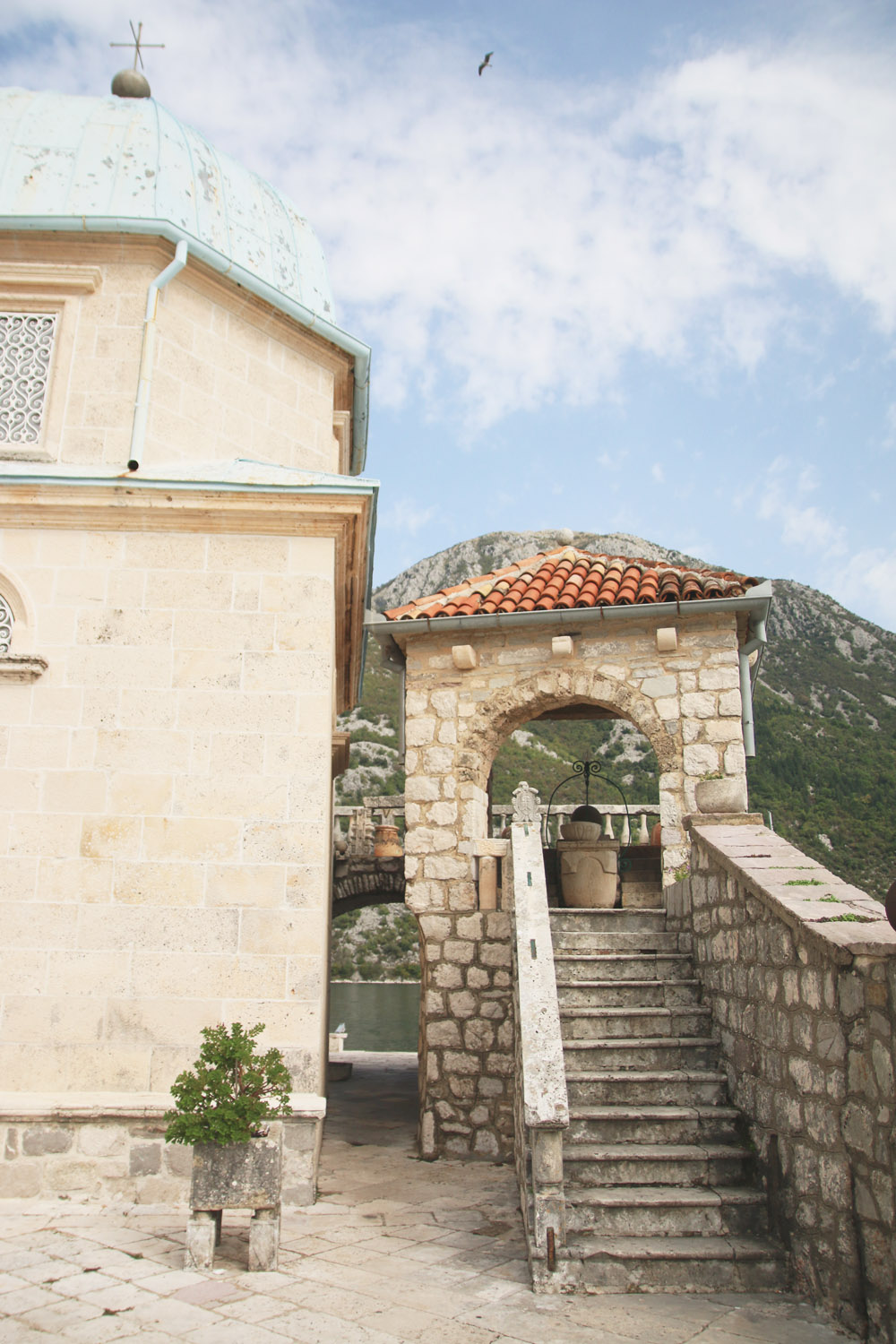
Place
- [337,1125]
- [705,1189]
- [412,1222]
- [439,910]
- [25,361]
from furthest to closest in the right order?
1. [337,1125]
2. [439,910]
3. [25,361]
4. [412,1222]
5. [705,1189]

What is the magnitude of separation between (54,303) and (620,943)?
21.4 ft

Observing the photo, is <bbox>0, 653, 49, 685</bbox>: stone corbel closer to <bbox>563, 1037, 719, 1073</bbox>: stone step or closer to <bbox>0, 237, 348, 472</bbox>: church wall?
<bbox>0, 237, 348, 472</bbox>: church wall

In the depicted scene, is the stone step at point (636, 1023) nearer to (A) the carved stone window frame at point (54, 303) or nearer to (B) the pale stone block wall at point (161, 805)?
(B) the pale stone block wall at point (161, 805)

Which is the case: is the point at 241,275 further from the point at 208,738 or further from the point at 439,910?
the point at 439,910

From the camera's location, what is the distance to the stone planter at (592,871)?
8500mm

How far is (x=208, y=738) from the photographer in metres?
6.25

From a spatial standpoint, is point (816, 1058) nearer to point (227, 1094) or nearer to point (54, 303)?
point (227, 1094)

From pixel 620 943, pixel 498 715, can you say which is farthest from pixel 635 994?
pixel 498 715

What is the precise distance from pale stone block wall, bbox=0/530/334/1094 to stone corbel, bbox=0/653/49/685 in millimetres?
69

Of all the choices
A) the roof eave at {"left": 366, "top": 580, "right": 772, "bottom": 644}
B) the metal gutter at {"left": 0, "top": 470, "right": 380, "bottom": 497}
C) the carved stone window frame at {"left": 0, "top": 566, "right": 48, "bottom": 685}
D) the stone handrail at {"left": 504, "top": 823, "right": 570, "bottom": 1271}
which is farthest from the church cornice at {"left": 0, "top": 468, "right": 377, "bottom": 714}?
the stone handrail at {"left": 504, "top": 823, "right": 570, "bottom": 1271}

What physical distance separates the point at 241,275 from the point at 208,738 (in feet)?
12.6

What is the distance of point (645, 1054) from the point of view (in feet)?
18.9

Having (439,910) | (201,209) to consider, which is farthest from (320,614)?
(201,209)

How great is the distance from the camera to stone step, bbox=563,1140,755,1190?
4898 mm
